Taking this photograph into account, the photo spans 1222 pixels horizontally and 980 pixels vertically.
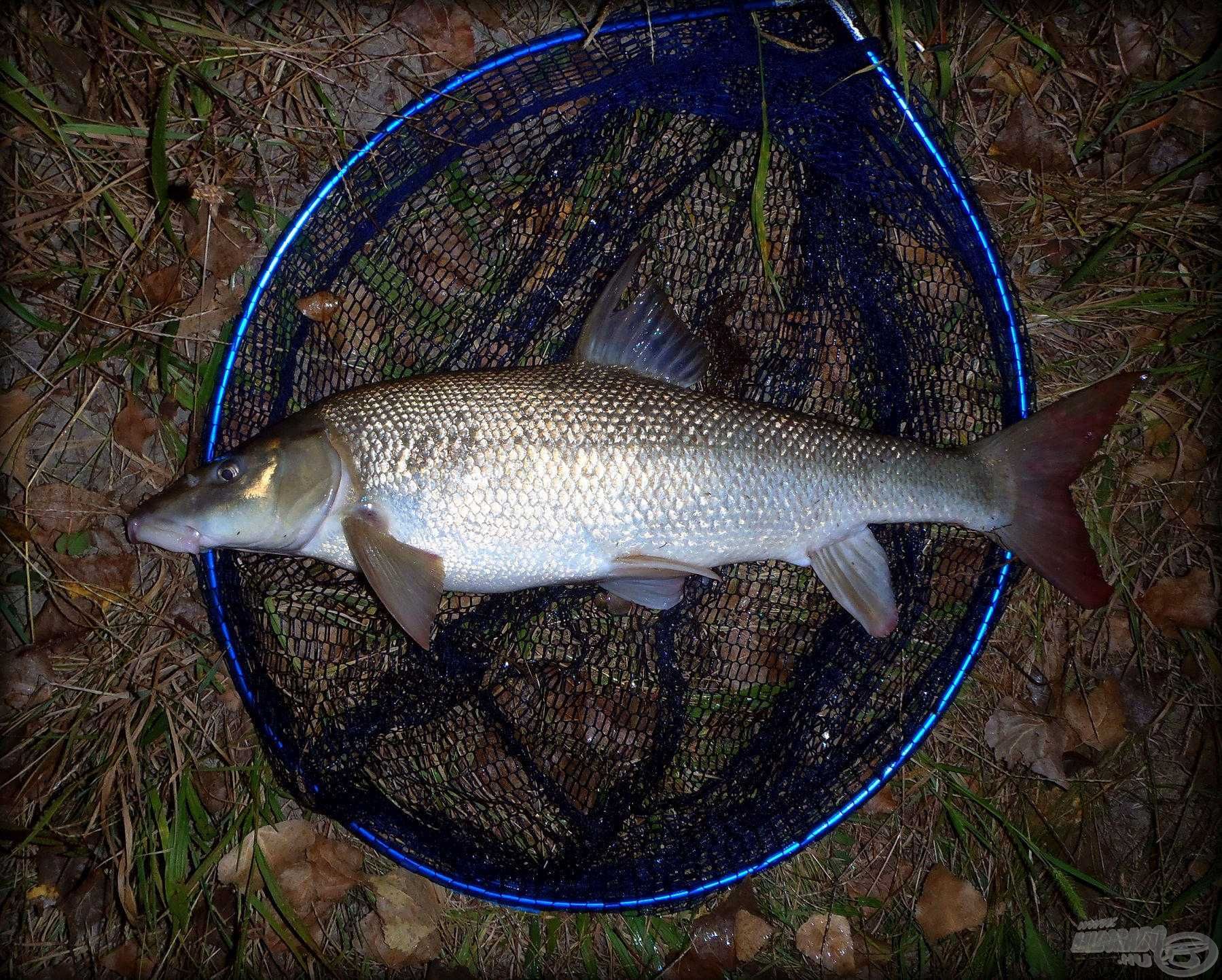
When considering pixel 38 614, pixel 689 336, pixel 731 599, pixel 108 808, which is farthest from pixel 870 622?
pixel 38 614

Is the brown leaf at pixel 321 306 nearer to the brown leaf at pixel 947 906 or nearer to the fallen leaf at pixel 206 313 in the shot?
the fallen leaf at pixel 206 313

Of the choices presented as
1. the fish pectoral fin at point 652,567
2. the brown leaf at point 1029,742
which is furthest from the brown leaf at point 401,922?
the brown leaf at point 1029,742

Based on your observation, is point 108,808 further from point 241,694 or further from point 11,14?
point 11,14

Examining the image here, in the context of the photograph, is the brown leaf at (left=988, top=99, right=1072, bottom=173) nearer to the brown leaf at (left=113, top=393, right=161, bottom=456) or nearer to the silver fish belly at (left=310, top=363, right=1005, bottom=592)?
the silver fish belly at (left=310, top=363, right=1005, bottom=592)

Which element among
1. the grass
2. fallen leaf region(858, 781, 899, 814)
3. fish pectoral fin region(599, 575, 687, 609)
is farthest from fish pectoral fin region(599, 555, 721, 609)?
fallen leaf region(858, 781, 899, 814)

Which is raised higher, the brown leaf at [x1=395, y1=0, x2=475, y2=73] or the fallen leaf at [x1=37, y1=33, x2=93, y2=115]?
the fallen leaf at [x1=37, y1=33, x2=93, y2=115]

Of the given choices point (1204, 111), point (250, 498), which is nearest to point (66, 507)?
point (250, 498)
